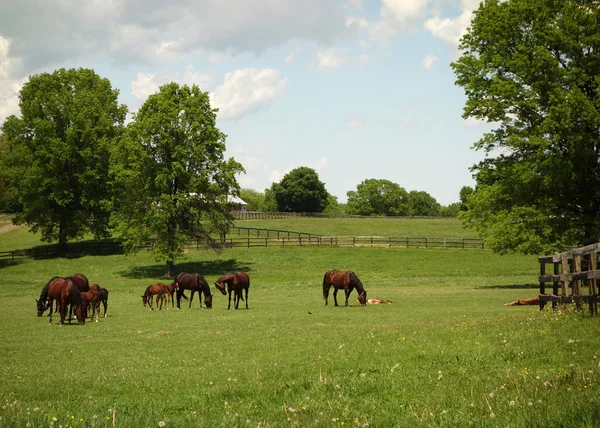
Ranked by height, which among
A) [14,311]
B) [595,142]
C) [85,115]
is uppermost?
[85,115]

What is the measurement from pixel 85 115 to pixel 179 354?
53945mm

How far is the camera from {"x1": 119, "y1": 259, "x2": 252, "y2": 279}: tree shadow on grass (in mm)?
54906

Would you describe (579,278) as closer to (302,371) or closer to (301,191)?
(302,371)

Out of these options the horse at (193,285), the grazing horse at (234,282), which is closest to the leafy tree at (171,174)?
the horse at (193,285)

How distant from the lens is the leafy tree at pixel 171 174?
5150 centimetres

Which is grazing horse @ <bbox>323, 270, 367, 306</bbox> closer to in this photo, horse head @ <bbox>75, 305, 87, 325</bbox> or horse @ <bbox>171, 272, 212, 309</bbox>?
horse @ <bbox>171, 272, 212, 309</bbox>

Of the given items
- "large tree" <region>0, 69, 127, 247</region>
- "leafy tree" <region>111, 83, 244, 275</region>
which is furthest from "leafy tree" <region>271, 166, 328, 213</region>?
"leafy tree" <region>111, 83, 244, 275</region>

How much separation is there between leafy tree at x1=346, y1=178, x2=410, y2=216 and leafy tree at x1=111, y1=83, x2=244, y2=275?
462ft

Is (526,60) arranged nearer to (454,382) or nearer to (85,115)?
(454,382)

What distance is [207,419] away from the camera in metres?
8.00

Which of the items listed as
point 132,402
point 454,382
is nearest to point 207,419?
point 132,402

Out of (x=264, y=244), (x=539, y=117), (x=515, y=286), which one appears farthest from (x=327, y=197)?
(x=539, y=117)

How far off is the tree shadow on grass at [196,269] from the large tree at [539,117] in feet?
88.3

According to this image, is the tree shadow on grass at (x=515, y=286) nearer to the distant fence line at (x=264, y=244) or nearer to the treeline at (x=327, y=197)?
the distant fence line at (x=264, y=244)
